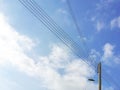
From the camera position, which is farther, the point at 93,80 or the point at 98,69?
the point at 98,69

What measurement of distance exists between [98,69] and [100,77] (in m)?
1.19

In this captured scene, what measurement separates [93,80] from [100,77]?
1.48 meters

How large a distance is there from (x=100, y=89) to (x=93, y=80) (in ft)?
4.00

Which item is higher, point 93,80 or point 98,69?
point 98,69

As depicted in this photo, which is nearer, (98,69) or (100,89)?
(100,89)

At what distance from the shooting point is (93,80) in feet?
90.7

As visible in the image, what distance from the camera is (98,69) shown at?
97.3 feet

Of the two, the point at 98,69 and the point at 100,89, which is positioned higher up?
the point at 98,69

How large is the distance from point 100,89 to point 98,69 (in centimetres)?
279

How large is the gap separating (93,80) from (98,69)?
7.85 feet
